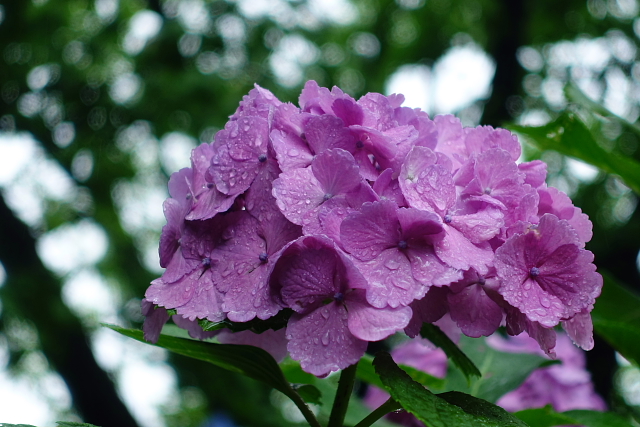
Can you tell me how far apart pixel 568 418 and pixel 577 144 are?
0.48 m

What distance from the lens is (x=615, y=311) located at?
117 cm

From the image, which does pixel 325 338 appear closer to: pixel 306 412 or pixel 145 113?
pixel 306 412

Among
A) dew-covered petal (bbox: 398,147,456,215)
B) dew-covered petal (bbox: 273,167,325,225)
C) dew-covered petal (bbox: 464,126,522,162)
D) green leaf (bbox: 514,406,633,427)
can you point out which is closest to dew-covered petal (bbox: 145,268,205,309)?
dew-covered petal (bbox: 273,167,325,225)

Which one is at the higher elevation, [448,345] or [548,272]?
[548,272]

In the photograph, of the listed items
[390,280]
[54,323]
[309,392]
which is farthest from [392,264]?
[54,323]

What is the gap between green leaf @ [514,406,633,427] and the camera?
0.78 metres

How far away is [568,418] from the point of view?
777 millimetres

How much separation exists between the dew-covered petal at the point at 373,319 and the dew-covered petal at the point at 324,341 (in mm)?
11

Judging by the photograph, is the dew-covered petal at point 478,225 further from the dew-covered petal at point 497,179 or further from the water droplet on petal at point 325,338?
the water droplet on petal at point 325,338

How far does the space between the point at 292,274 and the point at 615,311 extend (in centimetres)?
92

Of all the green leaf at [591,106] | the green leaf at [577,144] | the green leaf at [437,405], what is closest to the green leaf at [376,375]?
the green leaf at [437,405]

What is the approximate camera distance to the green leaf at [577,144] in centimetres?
99

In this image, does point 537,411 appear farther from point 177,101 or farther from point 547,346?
point 177,101

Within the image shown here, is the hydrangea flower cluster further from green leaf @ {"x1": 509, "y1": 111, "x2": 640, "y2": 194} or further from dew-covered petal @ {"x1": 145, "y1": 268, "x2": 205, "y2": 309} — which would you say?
green leaf @ {"x1": 509, "y1": 111, "x2": 640, "y2": 194}
